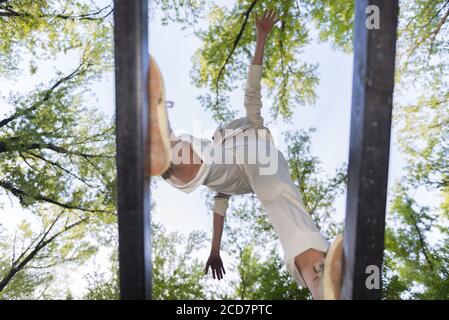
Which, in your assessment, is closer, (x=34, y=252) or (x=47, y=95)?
(x=34, y=252)

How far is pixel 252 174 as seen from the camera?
346 centimetres

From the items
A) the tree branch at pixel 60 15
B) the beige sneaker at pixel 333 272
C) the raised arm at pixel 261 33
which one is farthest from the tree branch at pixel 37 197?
the beige sneaker at pixel 333 272

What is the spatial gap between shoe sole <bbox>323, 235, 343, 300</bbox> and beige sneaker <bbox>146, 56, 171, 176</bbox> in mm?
1214

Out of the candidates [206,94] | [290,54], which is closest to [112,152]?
[206,94]

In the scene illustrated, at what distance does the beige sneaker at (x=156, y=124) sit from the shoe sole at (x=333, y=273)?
1.21 meters

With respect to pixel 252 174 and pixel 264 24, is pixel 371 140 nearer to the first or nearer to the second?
pixel 252 174

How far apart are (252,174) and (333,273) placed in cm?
104

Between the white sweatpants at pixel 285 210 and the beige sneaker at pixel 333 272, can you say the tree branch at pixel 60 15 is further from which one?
the beige sneaker at pixel 333 272

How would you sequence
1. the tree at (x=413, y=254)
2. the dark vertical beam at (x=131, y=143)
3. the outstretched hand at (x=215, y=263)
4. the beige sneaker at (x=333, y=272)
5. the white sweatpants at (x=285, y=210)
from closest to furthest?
the dark vertical beam at (x=131, y=143)
the beige sneaker at (x=333, y=272)
the white sweatpants at (x=285, y=210)
the outstretched hand at (x=215, y=263)
the tree at (x=413, y=254)

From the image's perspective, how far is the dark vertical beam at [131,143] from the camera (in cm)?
252

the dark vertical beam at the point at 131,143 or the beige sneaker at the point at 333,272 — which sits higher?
the dark vertical beam at the point at 131,143

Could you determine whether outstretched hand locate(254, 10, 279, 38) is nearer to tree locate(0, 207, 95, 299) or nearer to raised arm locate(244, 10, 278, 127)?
raised arm locate(244, 10, 278, 127)

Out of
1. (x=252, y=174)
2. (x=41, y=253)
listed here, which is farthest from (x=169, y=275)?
(x=252, y=174)

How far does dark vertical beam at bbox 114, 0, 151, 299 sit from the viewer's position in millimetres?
2521
